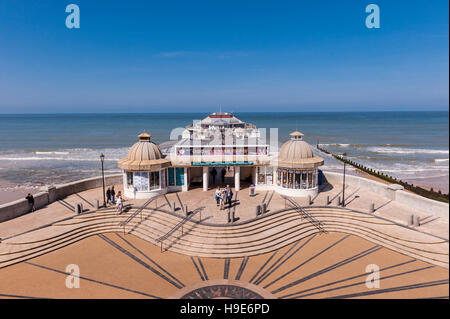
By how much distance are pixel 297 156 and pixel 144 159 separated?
1207 cm

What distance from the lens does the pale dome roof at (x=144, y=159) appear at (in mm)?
20391

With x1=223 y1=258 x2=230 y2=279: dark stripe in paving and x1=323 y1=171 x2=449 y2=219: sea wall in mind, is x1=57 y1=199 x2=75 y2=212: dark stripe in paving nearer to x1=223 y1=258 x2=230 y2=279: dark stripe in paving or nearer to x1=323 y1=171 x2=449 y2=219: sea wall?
x1=223 y1=258 x2=230 y2=279: dark stripe in paving

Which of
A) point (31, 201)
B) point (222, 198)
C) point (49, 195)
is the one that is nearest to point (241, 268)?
point (222, 198)

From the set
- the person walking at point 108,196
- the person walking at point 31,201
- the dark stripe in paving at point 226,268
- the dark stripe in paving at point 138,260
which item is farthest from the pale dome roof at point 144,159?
the dark stripe in paving at point 226,268

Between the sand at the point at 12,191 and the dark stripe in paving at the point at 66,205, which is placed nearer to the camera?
the dark stripe in paving at the point at 66,205

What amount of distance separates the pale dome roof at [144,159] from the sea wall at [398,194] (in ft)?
50.1

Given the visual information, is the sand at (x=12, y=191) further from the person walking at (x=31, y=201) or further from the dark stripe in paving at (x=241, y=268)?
the dark stripe in paving at (x=241, y=268)

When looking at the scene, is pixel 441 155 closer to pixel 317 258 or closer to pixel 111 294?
pixel 317 258

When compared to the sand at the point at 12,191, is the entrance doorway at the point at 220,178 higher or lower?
higher

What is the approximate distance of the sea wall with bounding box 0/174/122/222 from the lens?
17.4m

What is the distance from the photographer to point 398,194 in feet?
65.2

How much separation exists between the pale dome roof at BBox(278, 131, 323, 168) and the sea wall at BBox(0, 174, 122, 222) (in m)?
15.1

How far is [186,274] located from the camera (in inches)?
509
